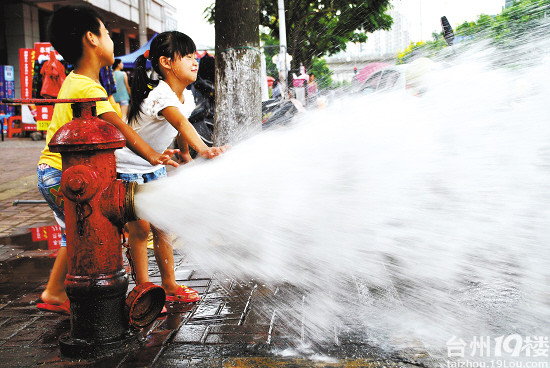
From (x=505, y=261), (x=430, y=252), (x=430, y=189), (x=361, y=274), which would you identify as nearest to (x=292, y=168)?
(x=430, y=189)

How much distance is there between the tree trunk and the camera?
16.3ft

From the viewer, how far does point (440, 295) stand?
312 cm

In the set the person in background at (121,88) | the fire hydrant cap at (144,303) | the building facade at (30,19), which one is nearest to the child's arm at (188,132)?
the fire hydrant cap at (144,303)

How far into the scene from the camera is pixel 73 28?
109 inches

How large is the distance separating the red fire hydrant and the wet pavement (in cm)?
11

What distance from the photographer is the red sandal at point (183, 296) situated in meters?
3.00

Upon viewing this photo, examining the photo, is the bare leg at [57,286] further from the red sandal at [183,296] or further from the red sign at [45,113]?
the red sign at [45,113]

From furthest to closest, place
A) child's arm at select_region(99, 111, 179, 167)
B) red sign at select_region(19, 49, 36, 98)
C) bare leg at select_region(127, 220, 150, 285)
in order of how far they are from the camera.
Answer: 1. red sign at select_region(19, 49, 36, 98)
2. bare leg at select_region(127, 220, 150, 285)
3. child's arm at select_region(99, 111, 179, 167)

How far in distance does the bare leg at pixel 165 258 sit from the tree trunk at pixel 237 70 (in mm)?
2198

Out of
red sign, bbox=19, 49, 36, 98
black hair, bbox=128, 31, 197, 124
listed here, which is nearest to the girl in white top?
black hair, bbox=128, 31, 197, 124

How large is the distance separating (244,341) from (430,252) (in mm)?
939

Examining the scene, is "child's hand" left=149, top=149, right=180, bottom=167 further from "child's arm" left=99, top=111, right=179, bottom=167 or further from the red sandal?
the red sandal

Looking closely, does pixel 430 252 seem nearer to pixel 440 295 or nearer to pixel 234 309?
pixel 440 295

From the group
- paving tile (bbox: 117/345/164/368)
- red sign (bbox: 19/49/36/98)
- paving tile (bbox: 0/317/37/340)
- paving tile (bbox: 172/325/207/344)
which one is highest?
red sign (bbox: 19/49/36/98)
